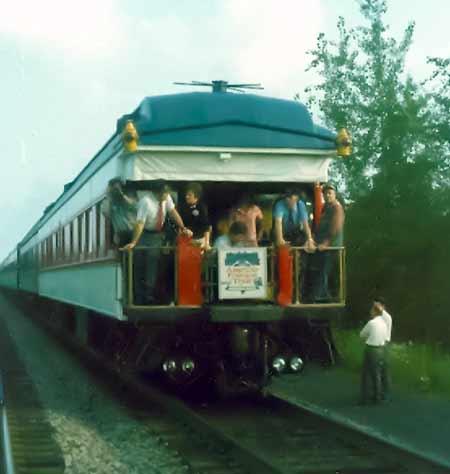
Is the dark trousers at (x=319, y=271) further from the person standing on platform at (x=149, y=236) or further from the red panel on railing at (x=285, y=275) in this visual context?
the person standing on platform at (x=149, y=236)

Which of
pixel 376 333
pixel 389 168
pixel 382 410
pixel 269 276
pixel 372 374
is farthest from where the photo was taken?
pixel 389 168

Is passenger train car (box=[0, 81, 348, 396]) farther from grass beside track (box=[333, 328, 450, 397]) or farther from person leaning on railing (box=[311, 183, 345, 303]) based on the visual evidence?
grass beside track (box=[333, 328, 450, 397])

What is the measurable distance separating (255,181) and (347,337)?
919cm

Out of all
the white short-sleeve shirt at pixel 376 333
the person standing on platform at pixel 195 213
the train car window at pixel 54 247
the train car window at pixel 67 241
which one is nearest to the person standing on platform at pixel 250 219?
the person standing on platform at pixel 195 213

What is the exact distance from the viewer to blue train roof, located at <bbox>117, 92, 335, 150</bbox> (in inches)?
484

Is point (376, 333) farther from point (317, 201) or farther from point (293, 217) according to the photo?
point (293, 217)

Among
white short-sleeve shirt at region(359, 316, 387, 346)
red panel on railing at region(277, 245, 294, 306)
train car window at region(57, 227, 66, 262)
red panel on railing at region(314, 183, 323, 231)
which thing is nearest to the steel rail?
red panel on railing at region(277, 245, 294, 306)

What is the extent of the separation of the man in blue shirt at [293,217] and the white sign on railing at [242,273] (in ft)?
1.95

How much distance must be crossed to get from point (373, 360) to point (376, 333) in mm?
463

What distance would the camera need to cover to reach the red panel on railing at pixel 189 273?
11.9m

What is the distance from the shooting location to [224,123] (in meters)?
12.5

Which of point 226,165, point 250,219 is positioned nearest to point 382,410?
point 250,219

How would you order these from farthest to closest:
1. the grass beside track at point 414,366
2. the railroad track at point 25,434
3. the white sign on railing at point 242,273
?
the grass beside track at point 414,366, the white sign on railing at point 242,273, the railroad track at point 25,434

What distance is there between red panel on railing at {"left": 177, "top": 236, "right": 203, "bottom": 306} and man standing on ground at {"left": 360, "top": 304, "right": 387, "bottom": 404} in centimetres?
280
